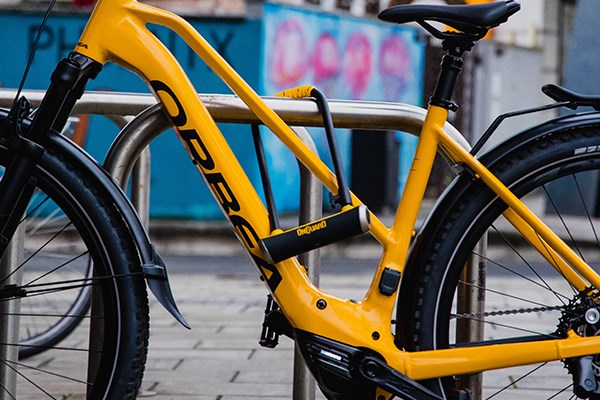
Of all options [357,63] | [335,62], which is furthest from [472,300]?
[357,63]

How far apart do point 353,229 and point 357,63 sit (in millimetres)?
11883

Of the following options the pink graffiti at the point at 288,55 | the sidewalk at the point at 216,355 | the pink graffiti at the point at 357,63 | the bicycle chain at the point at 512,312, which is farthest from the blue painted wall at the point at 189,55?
the bicycle chain at the point at 512,312

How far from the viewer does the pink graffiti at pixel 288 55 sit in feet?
41.0

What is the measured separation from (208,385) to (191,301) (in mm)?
2669

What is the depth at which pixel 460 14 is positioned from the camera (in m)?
2.85

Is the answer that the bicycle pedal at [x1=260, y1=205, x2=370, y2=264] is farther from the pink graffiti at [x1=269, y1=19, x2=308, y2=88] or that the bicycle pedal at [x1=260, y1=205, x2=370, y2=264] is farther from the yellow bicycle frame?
the pink graffiti at [x1=269, y1=19, x2=308, y2=88]

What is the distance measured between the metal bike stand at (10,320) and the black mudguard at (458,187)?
1104mm

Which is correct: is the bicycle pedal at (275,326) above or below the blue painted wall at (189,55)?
below

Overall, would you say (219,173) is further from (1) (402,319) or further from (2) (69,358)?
(2) (69,358)

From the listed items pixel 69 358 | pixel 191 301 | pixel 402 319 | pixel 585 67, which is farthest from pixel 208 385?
pixel 585 67

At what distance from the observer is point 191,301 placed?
6980 mm

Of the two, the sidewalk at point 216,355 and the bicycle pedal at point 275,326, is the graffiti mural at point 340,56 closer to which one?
the sidewalk at point 216,355

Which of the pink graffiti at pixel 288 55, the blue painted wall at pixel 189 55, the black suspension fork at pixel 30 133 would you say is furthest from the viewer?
the pink graffiti at pixel 288 55

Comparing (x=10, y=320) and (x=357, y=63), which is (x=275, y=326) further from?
(x=357, y=63)
